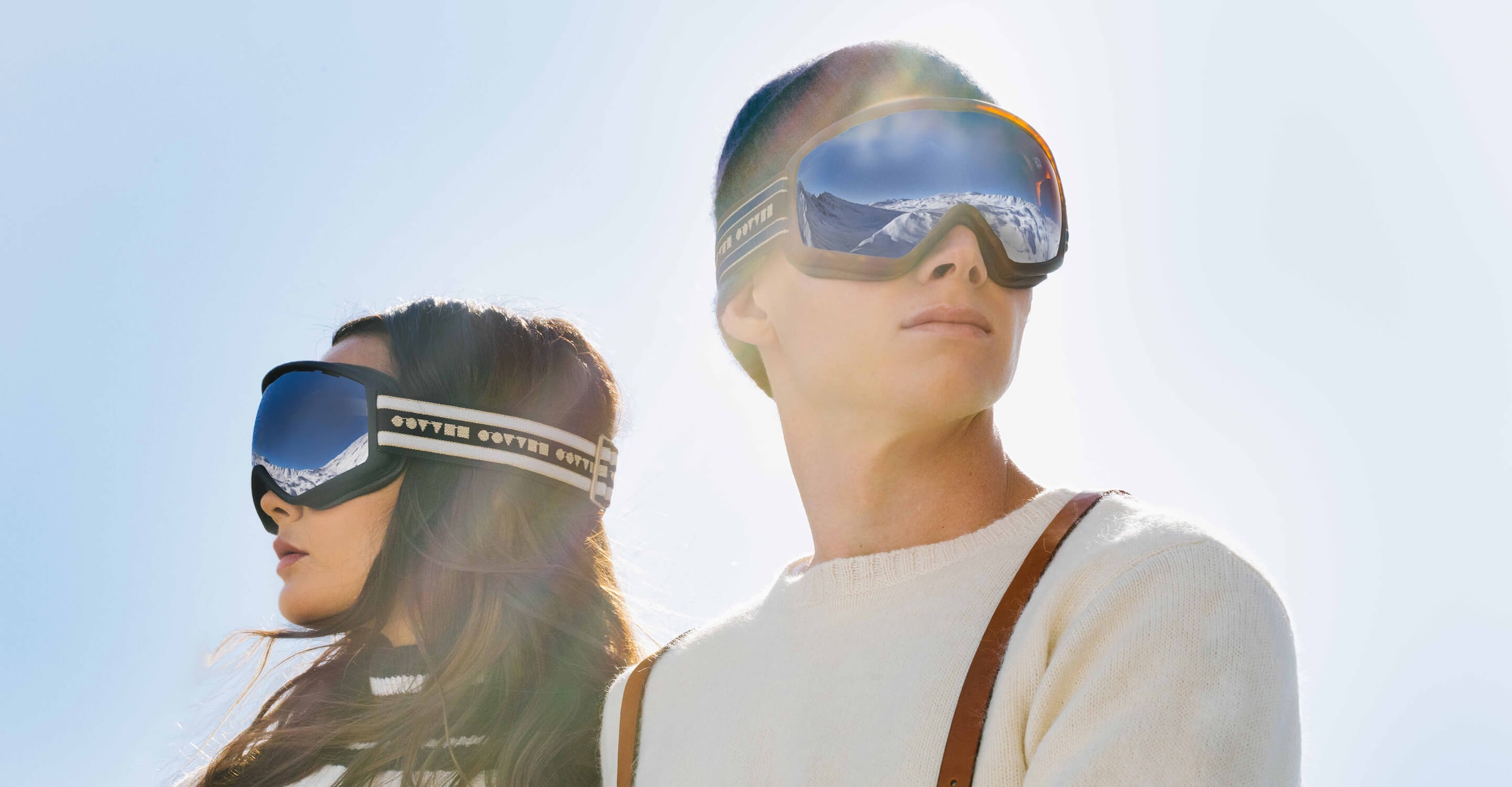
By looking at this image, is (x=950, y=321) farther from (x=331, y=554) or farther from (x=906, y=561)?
(x=331, y=554)

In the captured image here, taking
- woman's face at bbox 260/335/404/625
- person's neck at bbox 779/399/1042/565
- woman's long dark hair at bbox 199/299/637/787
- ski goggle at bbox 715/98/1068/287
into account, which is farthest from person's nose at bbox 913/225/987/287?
woman's face at bbox 260/335/404/625

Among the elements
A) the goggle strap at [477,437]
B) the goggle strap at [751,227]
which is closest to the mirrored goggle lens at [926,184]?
the goggle strap at [751,227]

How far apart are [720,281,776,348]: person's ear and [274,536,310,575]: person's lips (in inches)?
54.3

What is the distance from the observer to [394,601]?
10.5 ft

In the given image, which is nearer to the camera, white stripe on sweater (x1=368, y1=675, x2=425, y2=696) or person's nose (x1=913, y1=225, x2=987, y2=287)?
person's nose (x1=913, y1=225, x2=987, y2=287)

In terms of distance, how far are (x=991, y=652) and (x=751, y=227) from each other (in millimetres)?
1128

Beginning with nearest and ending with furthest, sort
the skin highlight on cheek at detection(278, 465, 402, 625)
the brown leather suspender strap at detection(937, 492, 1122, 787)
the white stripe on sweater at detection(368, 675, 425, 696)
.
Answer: the brown leather suspender strap at detection(937, 492, 1122, 787) < the white stripe on sweater at detection(368, 675, 425, 696) < the skin highlight on cheek at detection(278, 465, 402, 625)

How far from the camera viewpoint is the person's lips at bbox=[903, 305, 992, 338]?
228 cm

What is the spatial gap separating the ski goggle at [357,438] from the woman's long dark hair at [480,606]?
0.13 feet

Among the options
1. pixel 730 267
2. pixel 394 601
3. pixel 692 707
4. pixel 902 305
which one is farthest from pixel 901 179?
pixel 394 601

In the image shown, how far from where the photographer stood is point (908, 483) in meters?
2.46

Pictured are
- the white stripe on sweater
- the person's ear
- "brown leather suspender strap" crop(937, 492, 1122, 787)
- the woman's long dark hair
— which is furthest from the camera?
the white stripe on sweater

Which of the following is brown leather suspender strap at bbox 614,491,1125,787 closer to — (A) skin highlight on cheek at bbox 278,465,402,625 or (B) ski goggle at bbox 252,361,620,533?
(B) ski goggle at bbox 252,361,620,533

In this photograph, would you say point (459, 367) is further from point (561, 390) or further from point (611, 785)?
point (611, 785)
